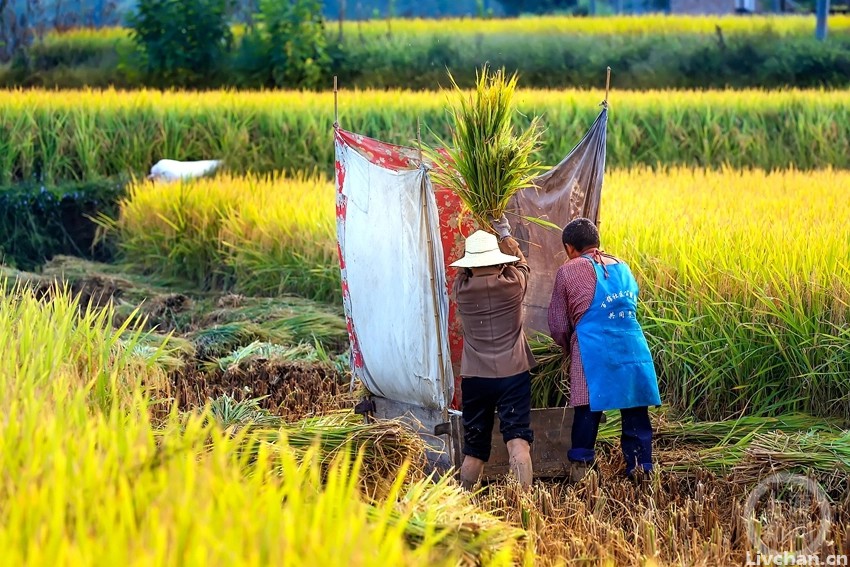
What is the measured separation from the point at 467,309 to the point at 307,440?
890 millimetres

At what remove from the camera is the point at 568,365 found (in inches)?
205

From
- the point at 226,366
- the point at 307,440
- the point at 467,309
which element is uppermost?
the point at 467,309

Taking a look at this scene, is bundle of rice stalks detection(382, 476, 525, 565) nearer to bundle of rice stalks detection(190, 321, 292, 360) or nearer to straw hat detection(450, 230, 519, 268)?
straw hat detection(450, 230, 519, 268)

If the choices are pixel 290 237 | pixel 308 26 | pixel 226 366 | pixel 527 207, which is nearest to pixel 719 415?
pixel 527 207

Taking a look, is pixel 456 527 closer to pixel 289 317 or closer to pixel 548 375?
pixel 548 375

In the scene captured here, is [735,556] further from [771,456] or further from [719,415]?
[719,415]

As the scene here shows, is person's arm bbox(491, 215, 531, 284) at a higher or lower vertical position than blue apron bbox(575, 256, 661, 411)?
higher

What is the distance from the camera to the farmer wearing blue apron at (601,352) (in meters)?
4.71

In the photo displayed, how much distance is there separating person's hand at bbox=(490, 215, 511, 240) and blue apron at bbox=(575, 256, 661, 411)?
0.34 m

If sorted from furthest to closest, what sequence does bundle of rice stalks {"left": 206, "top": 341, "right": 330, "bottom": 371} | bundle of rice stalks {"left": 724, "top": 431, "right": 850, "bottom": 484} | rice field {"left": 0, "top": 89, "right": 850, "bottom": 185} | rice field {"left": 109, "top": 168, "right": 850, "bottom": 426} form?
rice field {"left": 0, "top": 89, "right": 850, "bottom": 185} → bundle of rice stalks {"left": 206, "top": 341, "right": 330, "bottom": 371} → rice field {"left": 109, "top": 168, "right": 850, "bottom": 426} → bundle of rice stalks {"left": 724, "top": 431, "right": 850, "bottom": 484}

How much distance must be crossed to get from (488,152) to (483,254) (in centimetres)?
42

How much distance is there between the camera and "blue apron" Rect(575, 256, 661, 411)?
4695 millimetres

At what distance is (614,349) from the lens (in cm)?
473

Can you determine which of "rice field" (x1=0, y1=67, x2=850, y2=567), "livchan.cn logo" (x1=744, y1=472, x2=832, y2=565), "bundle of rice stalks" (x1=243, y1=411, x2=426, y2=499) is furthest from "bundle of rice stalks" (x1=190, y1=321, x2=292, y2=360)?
"livchan.cn logo" (x1=744, y1=472, x2=832, y2=565)
